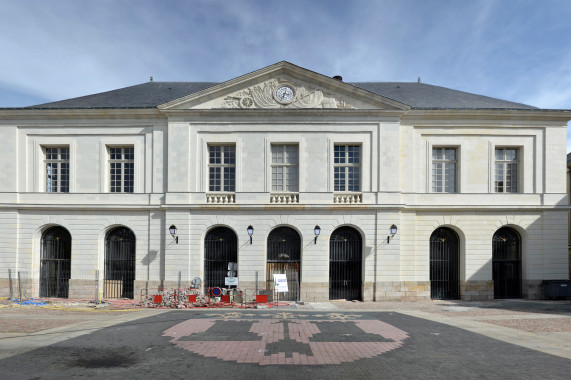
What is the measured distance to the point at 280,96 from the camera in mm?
19797

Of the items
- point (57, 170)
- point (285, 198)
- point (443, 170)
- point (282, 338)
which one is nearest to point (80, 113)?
point (57, 170)

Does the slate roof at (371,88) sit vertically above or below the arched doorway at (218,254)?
above

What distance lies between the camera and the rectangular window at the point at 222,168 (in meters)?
20.0

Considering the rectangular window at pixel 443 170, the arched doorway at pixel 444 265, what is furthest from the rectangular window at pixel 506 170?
the arched doorway at pixel 444 265

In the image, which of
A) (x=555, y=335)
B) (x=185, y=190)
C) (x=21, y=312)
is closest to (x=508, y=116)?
(x=555, y=335)

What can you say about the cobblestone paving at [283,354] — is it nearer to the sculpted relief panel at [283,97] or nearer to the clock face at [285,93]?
the sculpted relief panel at [283,97]

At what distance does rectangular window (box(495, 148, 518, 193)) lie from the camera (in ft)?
67.6

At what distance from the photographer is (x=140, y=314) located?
49.9ft

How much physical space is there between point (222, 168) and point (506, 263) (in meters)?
16.5

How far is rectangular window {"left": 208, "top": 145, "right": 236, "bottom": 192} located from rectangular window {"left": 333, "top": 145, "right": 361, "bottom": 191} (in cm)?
554

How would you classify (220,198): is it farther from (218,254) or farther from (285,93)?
(285,93)

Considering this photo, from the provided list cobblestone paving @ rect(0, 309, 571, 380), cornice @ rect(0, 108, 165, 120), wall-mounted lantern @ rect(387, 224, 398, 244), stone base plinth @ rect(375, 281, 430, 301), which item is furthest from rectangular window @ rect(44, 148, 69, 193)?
stone base plinth @ rect(375, 281, 430, 301)

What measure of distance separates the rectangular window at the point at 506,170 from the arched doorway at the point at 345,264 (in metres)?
8.61

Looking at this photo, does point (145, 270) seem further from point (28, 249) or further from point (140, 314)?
point (28, 249)
